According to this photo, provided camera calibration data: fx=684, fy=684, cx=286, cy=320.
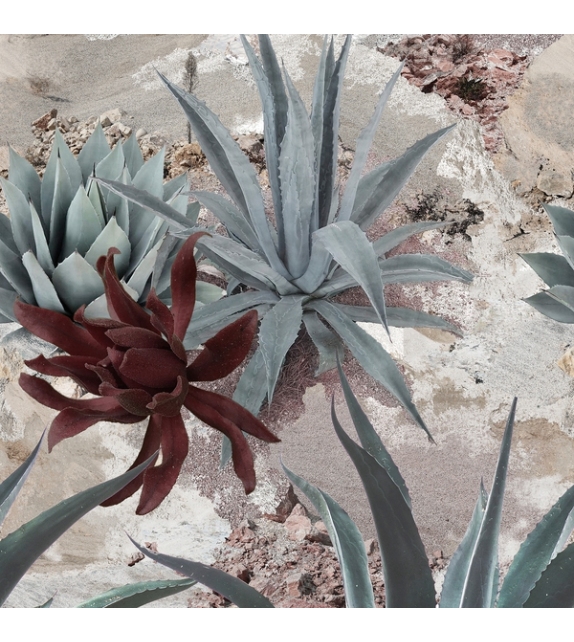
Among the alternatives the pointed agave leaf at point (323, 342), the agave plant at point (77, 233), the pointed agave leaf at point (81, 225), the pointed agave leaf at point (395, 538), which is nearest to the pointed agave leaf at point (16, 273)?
the agave plant at point (77, 233)

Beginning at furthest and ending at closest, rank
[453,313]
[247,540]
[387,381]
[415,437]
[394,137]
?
[394,137], [453,313], [415,437], [247,540], [387,381]

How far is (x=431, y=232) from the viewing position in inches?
78.0

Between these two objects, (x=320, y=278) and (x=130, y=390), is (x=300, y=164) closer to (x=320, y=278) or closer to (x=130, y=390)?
(x=320, y=278)

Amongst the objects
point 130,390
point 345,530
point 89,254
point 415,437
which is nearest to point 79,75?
point 89,254

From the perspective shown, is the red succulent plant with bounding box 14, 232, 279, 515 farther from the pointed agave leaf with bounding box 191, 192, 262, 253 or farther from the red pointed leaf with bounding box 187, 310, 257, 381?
the pointed agave leaf with bounding box 191, 192, 262, 253

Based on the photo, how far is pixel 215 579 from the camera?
82 centimetres

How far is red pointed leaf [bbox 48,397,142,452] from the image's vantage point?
4.67 ft

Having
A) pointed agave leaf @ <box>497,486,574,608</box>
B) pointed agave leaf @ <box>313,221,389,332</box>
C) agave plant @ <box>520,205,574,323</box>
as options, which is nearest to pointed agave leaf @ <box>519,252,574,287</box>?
agave plant @ <box>520,205,574,323</box>

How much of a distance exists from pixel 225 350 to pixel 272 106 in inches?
21.4

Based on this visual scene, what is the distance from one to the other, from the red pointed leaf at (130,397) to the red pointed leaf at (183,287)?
0.17m

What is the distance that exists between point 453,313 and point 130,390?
3.06 ft

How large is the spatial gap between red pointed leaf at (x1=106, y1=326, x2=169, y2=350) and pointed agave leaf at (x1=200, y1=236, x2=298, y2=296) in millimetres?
250

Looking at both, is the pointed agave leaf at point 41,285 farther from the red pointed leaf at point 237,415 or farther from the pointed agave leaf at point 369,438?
the pointed agave leaf at point 369,438

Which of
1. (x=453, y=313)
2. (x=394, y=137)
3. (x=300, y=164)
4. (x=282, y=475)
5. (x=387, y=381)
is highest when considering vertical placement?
(x=394, y=137)
